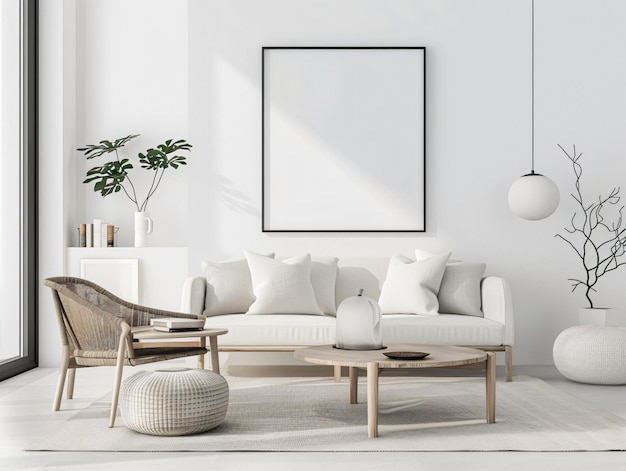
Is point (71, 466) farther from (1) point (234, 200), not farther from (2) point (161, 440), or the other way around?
(1) point (234, 200)

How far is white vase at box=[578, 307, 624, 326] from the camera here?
207 inches

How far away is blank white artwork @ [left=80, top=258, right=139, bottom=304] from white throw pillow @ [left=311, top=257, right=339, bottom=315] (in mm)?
1415

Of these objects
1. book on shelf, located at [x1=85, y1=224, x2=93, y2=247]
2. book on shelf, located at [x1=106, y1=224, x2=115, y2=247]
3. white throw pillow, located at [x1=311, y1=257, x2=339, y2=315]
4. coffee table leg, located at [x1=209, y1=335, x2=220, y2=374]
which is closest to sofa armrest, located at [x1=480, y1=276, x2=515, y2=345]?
white throw pillow, located at [x1=311, y1=257, x2=339, y2=315]

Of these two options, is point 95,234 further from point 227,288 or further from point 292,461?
point 292,461

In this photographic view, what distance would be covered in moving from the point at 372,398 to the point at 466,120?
9.80 feet

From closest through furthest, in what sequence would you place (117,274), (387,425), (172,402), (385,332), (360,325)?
1. (172,402)
2. (387,425)
3. (360,325)
4. (385,332)
5. (117,274)

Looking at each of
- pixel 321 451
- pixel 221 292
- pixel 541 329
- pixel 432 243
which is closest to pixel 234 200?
pixel 221 292

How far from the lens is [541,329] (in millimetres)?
5664

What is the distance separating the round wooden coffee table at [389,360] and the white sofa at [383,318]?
0.83 metres

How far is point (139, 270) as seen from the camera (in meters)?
5.81

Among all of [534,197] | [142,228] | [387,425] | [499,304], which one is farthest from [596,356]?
[142,228]

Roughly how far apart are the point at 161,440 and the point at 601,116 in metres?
4.10

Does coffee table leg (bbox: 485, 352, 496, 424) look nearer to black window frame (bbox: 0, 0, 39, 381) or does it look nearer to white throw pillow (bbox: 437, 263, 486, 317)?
white throw pillow (bbox: 437, 263, 486, 317)

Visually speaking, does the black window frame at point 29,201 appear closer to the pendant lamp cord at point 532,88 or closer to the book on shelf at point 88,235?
the book on shelf at point 88,235
